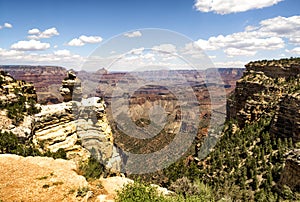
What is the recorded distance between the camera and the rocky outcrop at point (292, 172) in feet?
150

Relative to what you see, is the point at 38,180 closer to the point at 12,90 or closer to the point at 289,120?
the point at 12,90

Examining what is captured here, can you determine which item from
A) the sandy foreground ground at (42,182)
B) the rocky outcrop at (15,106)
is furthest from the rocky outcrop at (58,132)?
the sandy foreground ground at (42,182)

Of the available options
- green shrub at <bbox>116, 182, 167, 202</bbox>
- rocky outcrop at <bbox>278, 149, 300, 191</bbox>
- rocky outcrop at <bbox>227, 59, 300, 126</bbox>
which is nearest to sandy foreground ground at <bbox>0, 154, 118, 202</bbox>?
green shrub at <bbox>116, 182, 167, 202</bbox>

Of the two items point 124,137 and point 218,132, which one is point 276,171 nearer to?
point 218,132

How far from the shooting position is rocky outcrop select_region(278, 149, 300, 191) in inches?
1802

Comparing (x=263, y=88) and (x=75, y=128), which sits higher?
(x=263, y=88)

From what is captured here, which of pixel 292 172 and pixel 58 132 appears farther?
pixel 292 172

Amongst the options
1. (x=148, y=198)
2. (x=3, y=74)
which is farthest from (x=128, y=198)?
(x=3, y=74)

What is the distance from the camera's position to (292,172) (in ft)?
153

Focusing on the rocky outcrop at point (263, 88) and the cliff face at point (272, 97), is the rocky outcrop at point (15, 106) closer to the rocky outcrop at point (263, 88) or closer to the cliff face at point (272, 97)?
the cliff face at point (272, 97)

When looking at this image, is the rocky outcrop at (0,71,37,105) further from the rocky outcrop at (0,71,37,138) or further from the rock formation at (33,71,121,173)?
→ the rock formation at (33,71,121,173)

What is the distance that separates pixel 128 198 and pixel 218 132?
3192 inches

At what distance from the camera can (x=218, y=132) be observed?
314ft

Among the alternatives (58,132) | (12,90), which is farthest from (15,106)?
(58,132)
